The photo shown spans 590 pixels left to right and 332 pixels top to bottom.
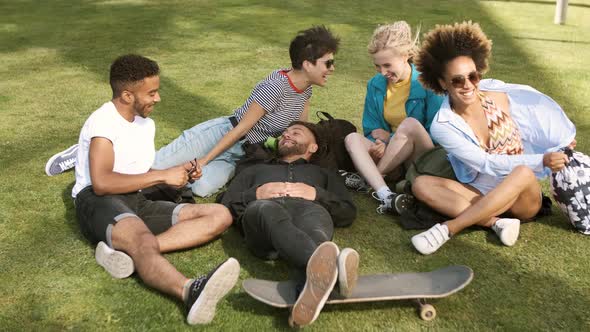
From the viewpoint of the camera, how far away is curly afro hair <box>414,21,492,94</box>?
3.88 m

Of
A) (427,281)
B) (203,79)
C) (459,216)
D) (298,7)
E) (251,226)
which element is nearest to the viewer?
(427,281)

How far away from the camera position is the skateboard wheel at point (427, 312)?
10.1 feet

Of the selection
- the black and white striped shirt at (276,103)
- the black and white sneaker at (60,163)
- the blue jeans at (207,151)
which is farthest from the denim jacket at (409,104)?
the black and white sneaker at (60,163)

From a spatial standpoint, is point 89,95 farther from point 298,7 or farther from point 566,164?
point 298,7

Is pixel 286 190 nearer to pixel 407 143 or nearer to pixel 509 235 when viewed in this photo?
pixel 407 143

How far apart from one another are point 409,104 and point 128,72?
203 centimetres

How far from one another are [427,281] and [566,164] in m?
1.30

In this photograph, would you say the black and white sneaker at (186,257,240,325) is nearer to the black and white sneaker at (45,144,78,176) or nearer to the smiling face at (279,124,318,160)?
the smiling face at (279,124,318,160)

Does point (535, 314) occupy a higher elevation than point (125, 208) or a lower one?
lower

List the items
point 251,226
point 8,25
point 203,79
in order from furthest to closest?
point 8,25, point 203,79, point 251,226

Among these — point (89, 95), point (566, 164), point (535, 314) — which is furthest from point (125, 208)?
point (89, 95)

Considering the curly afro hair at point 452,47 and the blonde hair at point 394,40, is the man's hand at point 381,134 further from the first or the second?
the curly afro hair at point 452,47

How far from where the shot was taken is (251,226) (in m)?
3.55

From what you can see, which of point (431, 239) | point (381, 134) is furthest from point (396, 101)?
point (431, 239)
